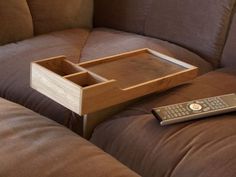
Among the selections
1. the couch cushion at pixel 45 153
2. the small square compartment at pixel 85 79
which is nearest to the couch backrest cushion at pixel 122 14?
the small square compartment at pixel 85 79

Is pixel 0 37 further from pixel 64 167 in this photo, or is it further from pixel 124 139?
pixel 64 167

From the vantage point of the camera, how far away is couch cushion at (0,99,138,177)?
0.80 metres

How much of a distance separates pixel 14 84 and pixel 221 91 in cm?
61

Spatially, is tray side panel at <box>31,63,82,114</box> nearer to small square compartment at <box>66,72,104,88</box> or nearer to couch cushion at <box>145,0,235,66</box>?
small square compartment at <box>66,72,104,88</box>

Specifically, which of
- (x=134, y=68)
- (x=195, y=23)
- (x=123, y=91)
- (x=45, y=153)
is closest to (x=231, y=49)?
(x=195, y=23)

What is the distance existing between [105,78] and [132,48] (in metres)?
0.42

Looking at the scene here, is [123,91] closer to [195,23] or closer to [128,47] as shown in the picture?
[128,47]

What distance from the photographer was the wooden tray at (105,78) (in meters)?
1.00

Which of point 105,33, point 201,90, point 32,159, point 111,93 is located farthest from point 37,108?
point 105,33

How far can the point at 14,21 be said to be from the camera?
5.07ft

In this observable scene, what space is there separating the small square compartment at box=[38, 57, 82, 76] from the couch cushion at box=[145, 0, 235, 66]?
62 cm

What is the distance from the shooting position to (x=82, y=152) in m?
0.88

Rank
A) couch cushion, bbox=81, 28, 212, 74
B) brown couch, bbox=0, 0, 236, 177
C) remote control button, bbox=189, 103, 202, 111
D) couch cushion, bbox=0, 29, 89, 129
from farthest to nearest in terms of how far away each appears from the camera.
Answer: couch cushion, bbox=81, 28, 212, 74, couch cushion, bbox=0, 29, 89, 129, remote control button, bbox=189, 103, 202, 111, brown couch, bbox=0, 0, 236, 177

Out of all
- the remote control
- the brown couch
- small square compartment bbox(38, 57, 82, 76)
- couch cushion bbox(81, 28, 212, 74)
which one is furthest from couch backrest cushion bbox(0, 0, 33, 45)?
the remote control
